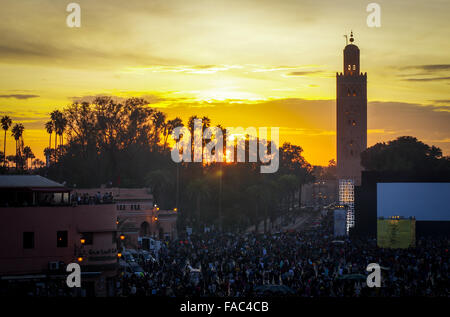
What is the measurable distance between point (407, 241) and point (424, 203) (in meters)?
10.5

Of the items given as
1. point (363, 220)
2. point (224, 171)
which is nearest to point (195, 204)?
point (224, 171)

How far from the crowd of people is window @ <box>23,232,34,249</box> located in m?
4.33

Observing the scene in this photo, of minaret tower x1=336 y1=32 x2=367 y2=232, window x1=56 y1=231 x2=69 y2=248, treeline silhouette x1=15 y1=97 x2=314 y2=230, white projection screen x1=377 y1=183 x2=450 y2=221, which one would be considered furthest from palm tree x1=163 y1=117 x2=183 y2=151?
window x1=56 y1=231 x2=69 y2=248

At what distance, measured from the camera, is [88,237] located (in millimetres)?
35500

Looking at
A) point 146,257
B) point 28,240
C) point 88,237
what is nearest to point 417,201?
point 146,257

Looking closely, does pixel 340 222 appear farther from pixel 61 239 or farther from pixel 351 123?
pixel 351 123

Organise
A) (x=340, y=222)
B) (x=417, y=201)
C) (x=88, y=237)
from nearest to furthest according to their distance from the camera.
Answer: (x=88, y=237) → (x=417, y=201) → (x=340, y=222)

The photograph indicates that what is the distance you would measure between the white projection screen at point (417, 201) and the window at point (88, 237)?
31488 mm

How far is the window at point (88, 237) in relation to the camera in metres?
35.4

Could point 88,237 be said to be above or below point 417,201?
below

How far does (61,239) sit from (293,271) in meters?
10.8

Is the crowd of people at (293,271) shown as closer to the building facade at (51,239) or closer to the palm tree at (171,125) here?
the building facade at (51,239)

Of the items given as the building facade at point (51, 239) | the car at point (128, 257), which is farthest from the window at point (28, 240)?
the car at point (128, 257)
